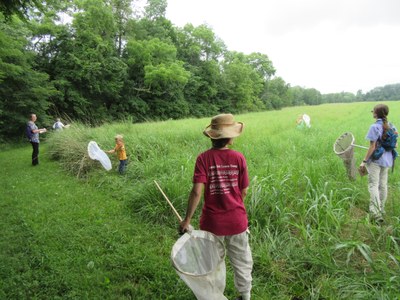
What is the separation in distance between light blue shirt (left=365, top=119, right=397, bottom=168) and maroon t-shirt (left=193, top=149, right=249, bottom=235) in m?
2.44

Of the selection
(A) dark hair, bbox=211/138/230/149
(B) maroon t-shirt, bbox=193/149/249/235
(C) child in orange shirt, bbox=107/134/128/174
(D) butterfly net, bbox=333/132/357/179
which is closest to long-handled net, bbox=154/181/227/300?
(B) maroon t-shirt, bbox=193/149/249/235

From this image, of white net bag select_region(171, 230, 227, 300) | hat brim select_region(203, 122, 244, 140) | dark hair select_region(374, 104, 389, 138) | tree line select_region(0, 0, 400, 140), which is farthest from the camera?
tree line select_region(0, 0, 400, 140)

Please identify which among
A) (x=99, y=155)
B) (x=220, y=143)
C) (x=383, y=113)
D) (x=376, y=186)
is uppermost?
(x=383, y=113)

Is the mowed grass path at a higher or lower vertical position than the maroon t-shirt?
lower

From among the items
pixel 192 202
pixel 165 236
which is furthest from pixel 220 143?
pixel 165 236

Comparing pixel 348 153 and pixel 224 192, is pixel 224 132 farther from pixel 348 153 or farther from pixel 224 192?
pixel 348 153

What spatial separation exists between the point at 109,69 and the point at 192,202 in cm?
2344

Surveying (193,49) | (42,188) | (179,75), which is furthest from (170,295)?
(193,49)

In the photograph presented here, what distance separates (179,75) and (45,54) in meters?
12.2

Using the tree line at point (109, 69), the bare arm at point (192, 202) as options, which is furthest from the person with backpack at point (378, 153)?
the tree line at point (109, 69)

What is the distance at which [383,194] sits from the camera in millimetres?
3910

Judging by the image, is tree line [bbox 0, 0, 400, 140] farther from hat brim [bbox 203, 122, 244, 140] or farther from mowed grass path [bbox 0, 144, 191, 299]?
hat brim [bbox 203, 122, 244, 140]

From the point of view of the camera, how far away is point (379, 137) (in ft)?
12.0

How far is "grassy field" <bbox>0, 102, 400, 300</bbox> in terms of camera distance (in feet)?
8.46
